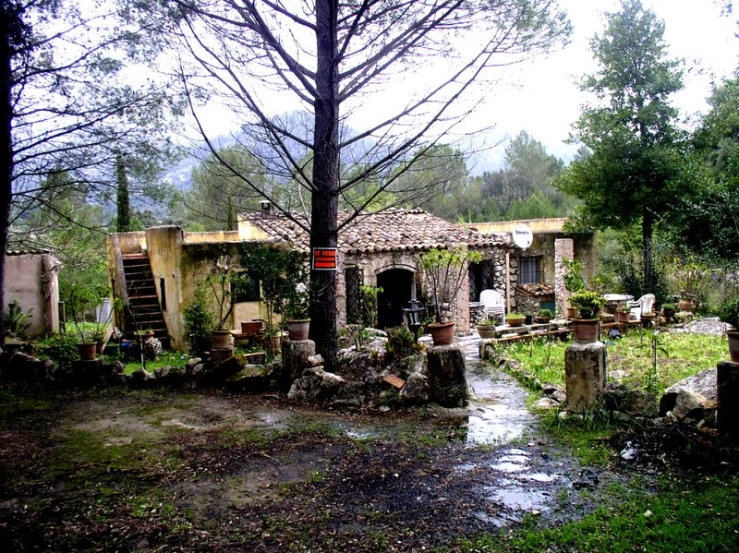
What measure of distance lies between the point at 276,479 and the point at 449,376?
2667 millimetres

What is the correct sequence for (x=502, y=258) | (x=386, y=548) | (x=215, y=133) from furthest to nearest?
(x=502, y=258) → (x=215, y=133) → (x=386, y=548)

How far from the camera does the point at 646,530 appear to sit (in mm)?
3328

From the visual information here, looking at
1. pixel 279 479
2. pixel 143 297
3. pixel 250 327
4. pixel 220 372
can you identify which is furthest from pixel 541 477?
pixel 143 297

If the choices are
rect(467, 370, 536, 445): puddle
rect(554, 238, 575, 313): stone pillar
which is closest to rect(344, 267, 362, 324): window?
rect(554, 238, 575, 313): stone pillar

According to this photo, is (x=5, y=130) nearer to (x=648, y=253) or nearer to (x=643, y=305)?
(x=643, y=305)

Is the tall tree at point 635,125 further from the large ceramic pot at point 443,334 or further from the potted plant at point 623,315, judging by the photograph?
the large ceramic pot at point 443,334

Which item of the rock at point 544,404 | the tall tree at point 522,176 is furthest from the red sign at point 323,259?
the tall tree at point 522,176

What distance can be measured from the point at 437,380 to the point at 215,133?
13.7ft

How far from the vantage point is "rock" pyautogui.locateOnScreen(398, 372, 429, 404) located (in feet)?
21.2

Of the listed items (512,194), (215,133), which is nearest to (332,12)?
(215,133)

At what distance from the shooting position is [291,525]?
354 centimetres

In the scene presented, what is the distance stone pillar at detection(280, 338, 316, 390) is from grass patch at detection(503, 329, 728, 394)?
3.28 m

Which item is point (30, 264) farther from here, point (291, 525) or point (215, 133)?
point (291, 525)

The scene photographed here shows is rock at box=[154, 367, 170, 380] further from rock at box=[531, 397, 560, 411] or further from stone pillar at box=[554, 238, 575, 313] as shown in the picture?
stone pillar at box=[554, 238, 575, 313]
